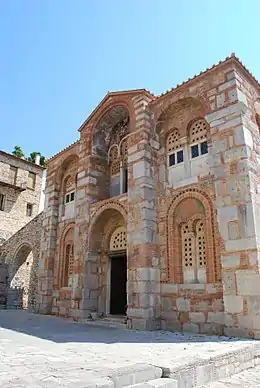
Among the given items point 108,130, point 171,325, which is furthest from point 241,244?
point 108,130

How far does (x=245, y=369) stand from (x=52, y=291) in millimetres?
9391

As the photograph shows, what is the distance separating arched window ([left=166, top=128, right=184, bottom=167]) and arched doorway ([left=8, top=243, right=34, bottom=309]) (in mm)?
12883

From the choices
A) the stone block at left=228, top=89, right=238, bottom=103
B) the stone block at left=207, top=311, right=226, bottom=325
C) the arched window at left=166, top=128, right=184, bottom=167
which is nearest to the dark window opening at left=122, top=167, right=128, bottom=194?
the arched window at left=166, top=128, right=184, bottom=167

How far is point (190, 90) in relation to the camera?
30.8 ft

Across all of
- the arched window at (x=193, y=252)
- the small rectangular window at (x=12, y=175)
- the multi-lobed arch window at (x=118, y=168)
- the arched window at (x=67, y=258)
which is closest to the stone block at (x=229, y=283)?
the arched window at (x=193, y=252)

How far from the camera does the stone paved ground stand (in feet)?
11.3

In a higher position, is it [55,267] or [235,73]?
[235,73]

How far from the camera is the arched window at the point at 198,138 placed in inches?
Result: 359

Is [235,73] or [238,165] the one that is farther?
[235,73]

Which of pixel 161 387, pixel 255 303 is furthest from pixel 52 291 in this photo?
pixel 161 387

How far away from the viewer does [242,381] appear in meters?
4.69

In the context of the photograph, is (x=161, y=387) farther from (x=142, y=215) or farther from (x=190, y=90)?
(x=190, y=90)

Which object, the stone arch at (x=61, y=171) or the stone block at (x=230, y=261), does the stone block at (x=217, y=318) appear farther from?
the stone arch at (x=61, y=171)

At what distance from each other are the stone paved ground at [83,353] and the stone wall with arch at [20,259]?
11.8 meters
